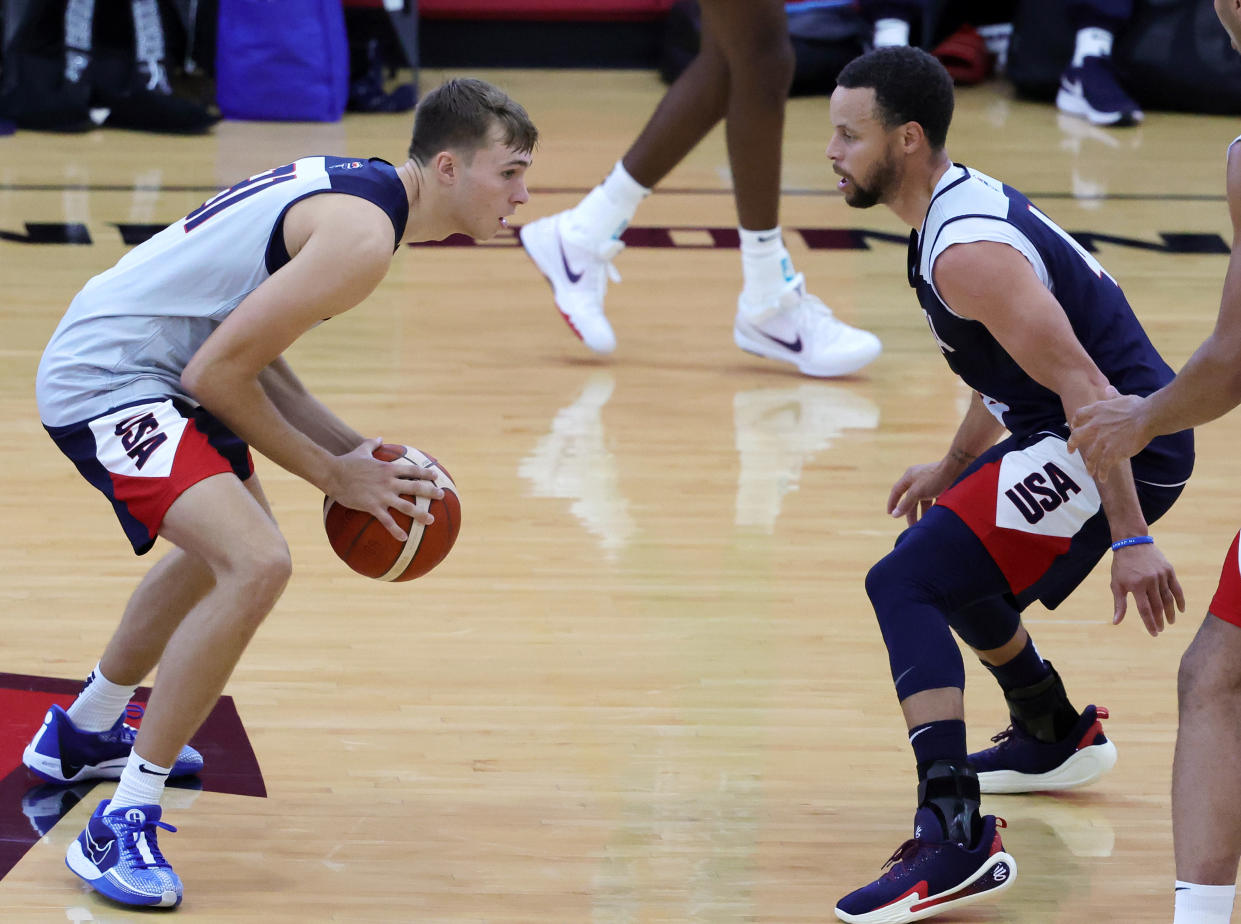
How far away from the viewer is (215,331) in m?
2.41

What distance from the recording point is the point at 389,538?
8.51ft

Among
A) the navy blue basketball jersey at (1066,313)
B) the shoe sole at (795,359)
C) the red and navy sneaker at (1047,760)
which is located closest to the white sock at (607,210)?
the shoe sole at (795,359)

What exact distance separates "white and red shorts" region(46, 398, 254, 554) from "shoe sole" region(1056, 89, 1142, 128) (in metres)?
6.68

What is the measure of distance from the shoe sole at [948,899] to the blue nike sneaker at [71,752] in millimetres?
1104

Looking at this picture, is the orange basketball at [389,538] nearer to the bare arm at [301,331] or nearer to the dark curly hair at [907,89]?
the bare arm at [301,331]

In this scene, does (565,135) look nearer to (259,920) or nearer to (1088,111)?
(1088,111)

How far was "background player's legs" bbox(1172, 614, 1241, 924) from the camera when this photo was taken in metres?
2.16

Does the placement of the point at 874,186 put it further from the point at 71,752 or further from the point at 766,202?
the point at 766,202

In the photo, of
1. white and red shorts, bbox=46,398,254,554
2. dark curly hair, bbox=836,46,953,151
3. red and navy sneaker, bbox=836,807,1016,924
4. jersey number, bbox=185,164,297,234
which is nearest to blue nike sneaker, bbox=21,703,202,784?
white and red shorts, bbox=46,398,254,554

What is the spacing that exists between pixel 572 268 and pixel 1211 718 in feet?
10.3

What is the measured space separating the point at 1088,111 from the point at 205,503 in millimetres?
6870

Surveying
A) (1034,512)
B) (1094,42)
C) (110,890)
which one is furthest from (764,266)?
(1094,42)

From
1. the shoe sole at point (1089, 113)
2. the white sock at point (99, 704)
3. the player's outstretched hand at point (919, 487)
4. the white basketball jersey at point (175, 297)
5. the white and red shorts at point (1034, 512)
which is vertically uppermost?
the white basketball jersey at point (175, 297)

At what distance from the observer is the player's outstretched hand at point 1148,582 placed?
2355 mm
